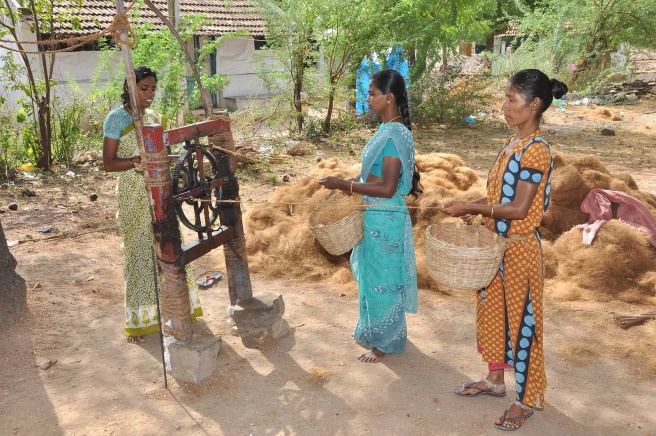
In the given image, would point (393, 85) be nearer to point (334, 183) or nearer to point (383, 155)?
point (383, 155)

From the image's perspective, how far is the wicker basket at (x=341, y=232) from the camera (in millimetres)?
3236

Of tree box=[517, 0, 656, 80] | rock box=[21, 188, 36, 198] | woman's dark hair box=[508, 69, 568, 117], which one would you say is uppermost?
tree box=[517, 0, 656, 80]

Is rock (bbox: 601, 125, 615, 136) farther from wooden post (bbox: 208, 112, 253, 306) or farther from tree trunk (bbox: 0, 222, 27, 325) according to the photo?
tree trunk (bbox: 0, 222, 27, 325)

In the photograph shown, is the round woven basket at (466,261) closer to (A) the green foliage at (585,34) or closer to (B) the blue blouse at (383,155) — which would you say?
(B) the blue blouse at (383,155)

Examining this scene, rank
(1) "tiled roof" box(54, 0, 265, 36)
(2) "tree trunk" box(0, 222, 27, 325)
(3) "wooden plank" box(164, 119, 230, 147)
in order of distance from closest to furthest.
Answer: (3) "wooden plank" box(164, 119, 230, 147)
(2) "tree trunk" box(0, 222, 27, 325)
(1) "tiled roof" box(54, 0, 265, 36)

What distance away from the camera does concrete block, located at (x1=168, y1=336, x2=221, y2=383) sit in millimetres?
3359

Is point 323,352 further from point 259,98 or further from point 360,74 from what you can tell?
point 259,98

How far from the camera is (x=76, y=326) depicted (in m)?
4.18

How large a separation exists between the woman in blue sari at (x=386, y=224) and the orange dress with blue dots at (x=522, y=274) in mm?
558

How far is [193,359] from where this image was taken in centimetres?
336

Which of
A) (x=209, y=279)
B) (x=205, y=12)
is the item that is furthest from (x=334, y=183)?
(x=205, y=12)

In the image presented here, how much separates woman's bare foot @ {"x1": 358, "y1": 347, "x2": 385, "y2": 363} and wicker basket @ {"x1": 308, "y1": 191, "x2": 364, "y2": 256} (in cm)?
74

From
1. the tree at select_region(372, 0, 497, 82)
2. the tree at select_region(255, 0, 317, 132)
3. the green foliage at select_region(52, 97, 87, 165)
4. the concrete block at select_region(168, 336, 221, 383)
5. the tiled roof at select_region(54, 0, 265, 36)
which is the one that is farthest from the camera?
the tiled roof at select_region(54, 0, 265, 36)

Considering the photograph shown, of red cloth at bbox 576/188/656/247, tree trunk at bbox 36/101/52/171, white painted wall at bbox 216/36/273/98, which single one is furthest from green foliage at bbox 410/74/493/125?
red cloth at bbox 576/188/656/247
